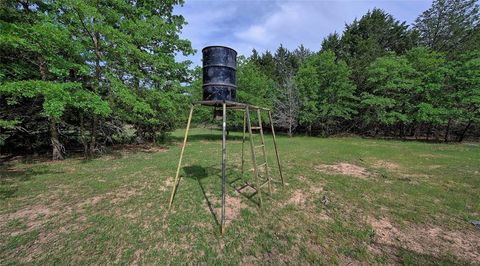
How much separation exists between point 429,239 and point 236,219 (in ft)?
11.4

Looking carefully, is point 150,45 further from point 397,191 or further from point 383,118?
point 383,118

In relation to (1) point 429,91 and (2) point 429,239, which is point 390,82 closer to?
(1) point 429,91

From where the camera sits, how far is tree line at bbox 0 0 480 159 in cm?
724

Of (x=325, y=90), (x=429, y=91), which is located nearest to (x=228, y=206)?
(x=325, y=90)

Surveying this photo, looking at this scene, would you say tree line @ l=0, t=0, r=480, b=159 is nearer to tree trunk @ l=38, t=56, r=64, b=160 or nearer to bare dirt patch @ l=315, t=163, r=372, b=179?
tree trunk @ l=38, t=56, r=64, b=160

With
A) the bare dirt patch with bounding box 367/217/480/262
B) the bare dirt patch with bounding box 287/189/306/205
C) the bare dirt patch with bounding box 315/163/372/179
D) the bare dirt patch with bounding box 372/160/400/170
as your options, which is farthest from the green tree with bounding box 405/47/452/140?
the bare dirt patch with bounding box 287/189/306/205

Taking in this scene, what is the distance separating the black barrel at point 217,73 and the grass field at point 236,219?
2548 millimetres

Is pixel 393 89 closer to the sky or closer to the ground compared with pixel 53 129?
closer to the sky

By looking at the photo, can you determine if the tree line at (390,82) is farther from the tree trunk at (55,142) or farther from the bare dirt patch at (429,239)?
the bare dirt patch at (429,239)

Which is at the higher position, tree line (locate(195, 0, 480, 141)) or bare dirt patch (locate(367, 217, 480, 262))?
tree line (locate(195, 0, 480, 141))

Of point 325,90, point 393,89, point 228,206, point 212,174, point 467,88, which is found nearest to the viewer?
point 228,206

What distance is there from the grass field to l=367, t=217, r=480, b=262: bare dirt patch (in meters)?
0.02

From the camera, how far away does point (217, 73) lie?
3.97 m

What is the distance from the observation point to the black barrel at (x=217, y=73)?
396cm
